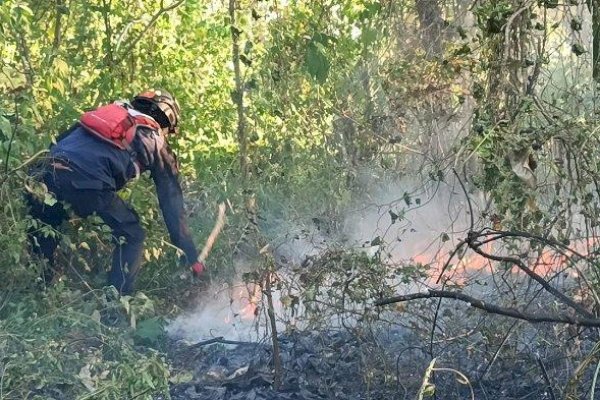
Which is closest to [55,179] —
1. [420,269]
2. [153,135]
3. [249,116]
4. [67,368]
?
[153,135]

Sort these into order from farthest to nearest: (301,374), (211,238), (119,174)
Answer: (211,238) → (119,174) → (301,374)

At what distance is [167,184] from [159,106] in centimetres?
45

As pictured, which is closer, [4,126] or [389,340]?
[4,126]

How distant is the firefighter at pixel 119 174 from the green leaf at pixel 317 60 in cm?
118

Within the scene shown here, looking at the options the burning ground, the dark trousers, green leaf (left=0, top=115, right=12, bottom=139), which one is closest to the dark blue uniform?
the dark trousers

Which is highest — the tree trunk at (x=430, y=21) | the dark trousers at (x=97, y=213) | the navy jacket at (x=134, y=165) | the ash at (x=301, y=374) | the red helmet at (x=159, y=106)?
the tree trunk at (x=430, y=21)

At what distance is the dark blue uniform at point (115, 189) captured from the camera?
5848 millimetres

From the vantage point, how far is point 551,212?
458 cm

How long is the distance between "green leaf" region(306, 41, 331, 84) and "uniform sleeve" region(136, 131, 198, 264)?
125cm

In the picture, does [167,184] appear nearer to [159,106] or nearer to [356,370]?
[159,106]

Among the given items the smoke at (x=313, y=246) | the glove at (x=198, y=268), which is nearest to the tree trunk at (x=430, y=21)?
the smoke at (x=313, y=246)

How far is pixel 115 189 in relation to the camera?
6.03 metres

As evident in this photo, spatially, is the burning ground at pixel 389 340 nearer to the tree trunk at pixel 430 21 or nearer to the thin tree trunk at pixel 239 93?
the thin tree trunk at pixel 239 93

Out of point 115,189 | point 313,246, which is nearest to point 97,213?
point 115,189
